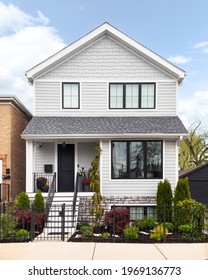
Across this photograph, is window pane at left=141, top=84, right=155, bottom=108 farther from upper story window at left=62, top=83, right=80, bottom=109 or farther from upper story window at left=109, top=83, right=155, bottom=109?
upper story window at left=62, top=83, right=80, bottom=109

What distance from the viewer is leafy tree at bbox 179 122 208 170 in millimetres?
44375

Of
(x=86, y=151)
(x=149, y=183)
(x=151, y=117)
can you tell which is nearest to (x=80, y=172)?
(x=86, y=151)

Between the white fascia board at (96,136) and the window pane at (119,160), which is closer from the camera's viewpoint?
the white fascia board at (96,136)

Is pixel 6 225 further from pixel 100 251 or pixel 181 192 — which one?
pixel 181 192

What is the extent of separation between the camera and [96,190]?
48.7 feet

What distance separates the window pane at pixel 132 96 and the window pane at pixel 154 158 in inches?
89.6

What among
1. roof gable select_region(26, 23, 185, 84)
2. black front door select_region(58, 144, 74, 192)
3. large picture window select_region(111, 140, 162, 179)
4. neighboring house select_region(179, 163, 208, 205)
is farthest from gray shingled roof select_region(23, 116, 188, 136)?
neighboring house select_region(179, 163, 208, 205)

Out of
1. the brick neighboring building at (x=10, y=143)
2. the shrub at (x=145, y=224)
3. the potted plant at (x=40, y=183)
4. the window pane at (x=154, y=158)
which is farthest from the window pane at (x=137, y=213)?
the brick neighboring building at (x=10, y=143)

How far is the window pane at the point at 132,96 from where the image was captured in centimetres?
1719

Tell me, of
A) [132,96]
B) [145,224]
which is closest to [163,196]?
[145,224]

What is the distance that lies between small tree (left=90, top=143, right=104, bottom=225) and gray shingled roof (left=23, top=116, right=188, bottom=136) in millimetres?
1071

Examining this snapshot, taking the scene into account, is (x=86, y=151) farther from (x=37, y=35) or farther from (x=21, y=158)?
(x=37, y=35)

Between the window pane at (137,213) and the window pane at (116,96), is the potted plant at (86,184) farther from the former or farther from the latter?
the window pane at (116,96)

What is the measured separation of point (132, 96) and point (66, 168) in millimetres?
5055
